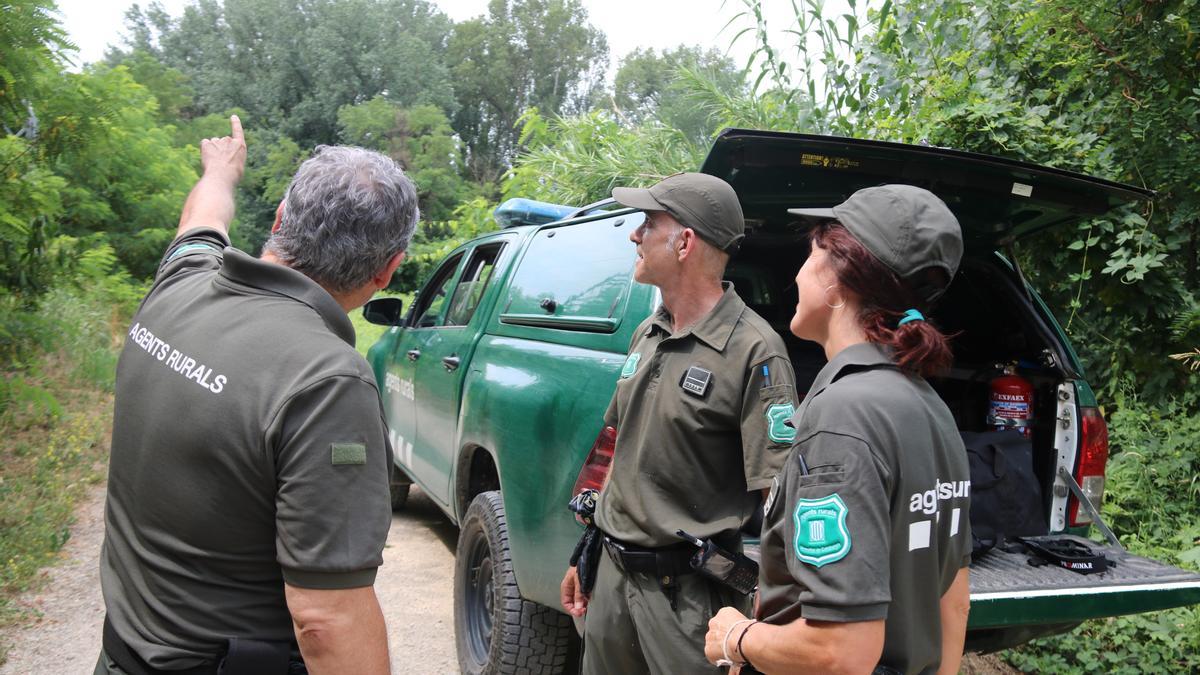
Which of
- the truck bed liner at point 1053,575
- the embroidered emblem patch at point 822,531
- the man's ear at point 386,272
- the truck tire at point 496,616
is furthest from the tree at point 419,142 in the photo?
the embroidered emblem patch at point 822,531

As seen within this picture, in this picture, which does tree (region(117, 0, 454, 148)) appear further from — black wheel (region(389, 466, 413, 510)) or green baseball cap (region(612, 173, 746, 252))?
green baseball cap (region(612, 173, 746, 252))

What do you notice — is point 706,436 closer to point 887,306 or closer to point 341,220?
point 887,306

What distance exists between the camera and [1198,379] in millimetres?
4504

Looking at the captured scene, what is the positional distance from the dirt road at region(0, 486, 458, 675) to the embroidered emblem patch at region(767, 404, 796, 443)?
2.51 m

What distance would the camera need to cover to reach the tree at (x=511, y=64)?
176ft

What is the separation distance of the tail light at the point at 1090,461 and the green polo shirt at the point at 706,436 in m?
1.62

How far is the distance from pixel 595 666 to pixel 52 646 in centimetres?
316

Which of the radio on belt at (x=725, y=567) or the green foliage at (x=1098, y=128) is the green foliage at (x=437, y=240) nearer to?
the radio on belt at (x=725, y=567)

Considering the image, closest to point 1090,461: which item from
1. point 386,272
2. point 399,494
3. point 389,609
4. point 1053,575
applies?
point 1053,575

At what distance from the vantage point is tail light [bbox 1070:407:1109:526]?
3.26 metres

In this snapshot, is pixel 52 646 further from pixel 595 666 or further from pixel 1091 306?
pixel 1091 306

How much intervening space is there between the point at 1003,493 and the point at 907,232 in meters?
1.91

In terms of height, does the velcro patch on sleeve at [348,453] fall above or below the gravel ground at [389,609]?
above

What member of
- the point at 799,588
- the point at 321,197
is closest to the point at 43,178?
the point at 321,197
